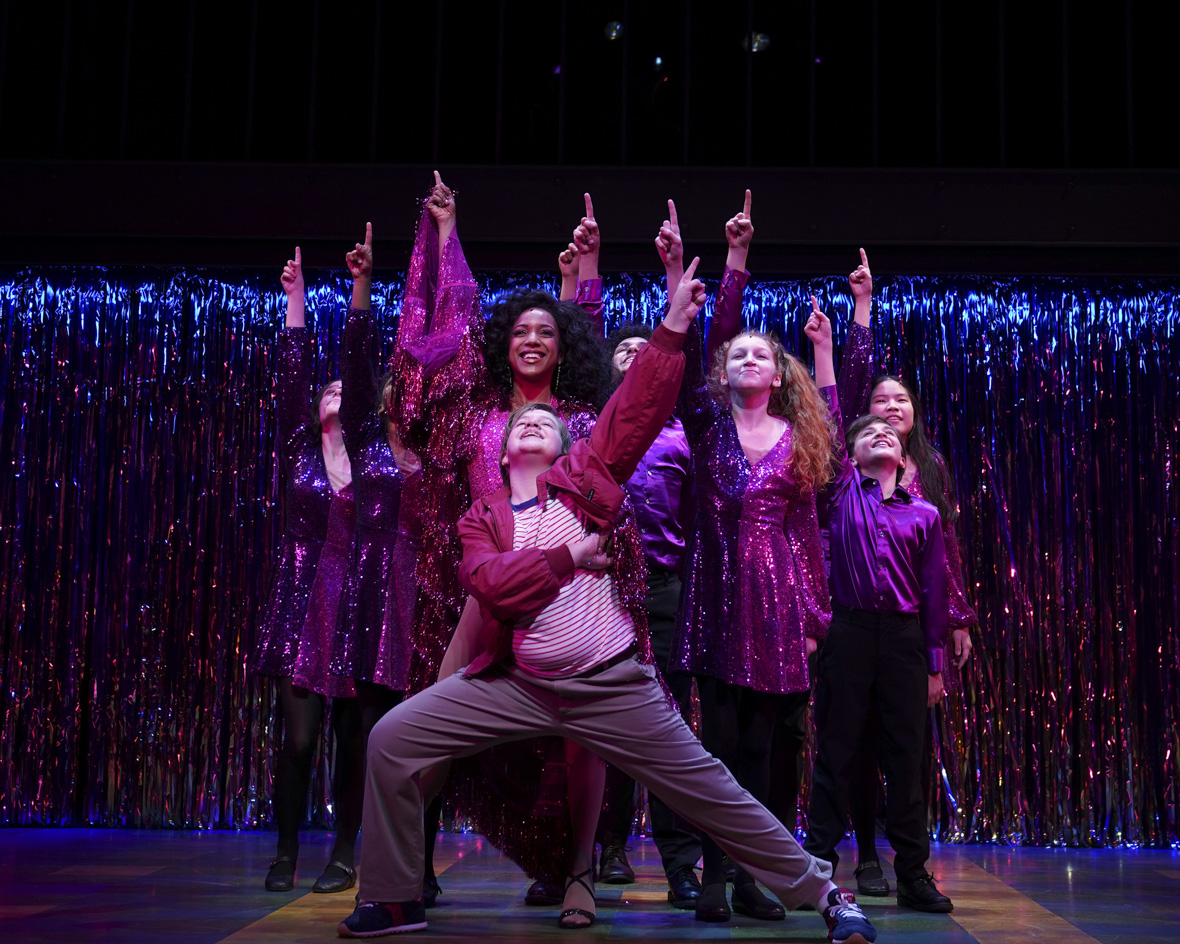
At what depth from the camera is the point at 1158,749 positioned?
4.92 m

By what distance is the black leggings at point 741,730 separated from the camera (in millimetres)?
3051

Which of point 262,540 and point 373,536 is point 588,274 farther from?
point 262,540

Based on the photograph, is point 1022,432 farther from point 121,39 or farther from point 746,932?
point 121,39

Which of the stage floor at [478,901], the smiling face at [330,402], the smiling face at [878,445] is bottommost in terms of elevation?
the stage floor at [478,901]

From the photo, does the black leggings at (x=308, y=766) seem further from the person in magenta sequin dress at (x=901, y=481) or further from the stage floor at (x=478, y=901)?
the person in magenta sequin dress at (x=901, y=481)

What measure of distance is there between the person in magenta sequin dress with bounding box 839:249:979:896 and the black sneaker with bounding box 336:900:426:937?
1439 mm

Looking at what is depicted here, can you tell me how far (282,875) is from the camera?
3389mm

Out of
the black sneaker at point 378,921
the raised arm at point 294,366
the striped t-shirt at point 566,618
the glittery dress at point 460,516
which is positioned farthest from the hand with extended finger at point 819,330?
the black sneaker at point 378,921

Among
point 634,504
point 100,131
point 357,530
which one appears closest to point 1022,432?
point 634,504

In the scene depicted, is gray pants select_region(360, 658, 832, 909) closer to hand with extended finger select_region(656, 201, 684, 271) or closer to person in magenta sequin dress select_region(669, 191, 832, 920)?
person in magenta sequin dress select_region(669, 191, 832, 920)

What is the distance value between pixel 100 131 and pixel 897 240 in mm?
3445

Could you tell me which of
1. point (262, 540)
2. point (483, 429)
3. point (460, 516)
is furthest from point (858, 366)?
point (262, 540)

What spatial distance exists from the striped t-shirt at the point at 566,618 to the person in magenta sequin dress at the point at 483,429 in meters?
0.12

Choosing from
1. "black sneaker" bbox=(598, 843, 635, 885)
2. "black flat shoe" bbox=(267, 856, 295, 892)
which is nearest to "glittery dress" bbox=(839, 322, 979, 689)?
"black sneaker" bbox=(598, 843, 635, 885)
